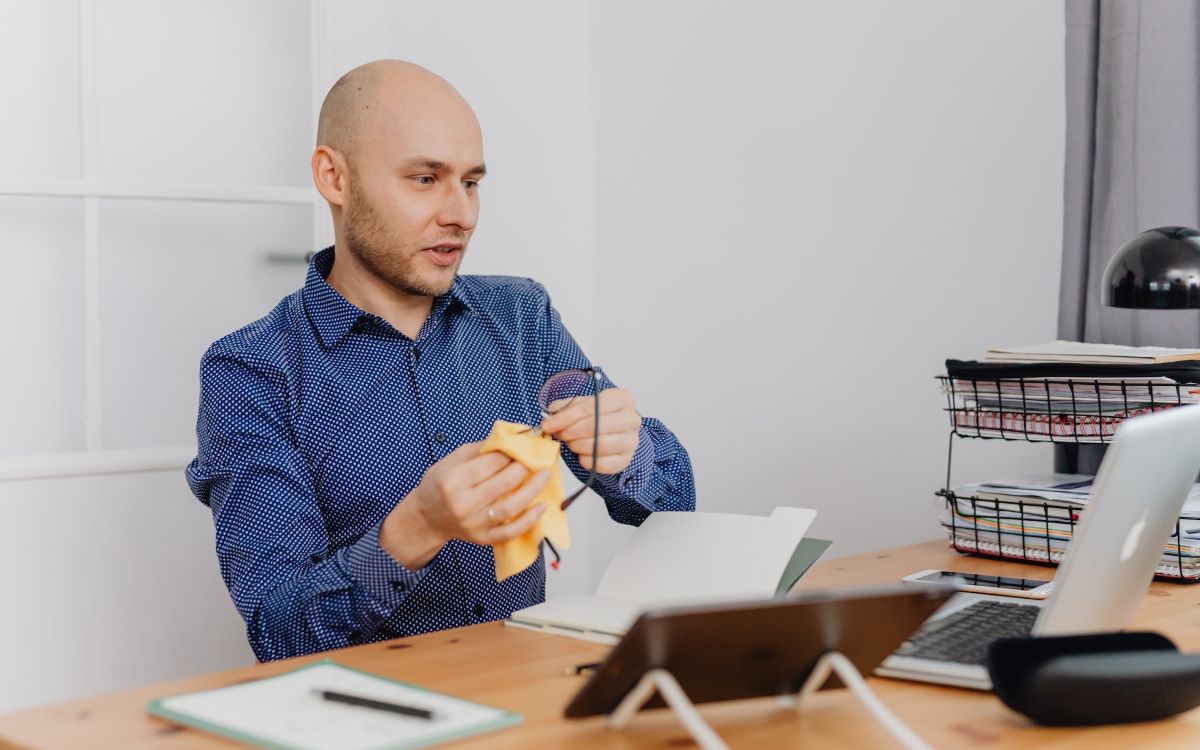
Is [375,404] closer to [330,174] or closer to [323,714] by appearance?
[330,174]

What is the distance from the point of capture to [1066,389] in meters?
1.77

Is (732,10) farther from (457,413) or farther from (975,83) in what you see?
(457,413)

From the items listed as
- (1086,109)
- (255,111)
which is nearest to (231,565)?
(255,111)

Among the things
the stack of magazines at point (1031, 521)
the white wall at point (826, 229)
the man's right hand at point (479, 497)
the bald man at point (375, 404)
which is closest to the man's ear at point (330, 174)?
the bald man at point (375, 404)

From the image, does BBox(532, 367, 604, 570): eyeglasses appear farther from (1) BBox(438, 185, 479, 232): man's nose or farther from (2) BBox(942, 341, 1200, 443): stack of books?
(2) BBox(942, 341, 1200, 443): stack of books

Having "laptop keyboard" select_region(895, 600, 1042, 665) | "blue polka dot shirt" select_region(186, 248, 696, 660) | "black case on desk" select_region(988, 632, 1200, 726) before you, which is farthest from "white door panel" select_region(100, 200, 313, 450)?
"black case on desk" select_region(988, 632, 1200, 726)

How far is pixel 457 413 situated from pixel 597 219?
1.35 meters

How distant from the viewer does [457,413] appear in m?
1.77

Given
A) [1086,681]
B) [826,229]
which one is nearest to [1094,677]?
[1086,681]

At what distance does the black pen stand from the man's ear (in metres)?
0.92

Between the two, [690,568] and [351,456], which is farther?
[351,456]

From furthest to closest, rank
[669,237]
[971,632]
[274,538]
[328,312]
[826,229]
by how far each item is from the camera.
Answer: [669,237] < [826,229] < [328,312] < [274,538] < [971,632]

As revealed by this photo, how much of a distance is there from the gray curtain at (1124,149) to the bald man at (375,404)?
72cm

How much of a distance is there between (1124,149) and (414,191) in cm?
108
